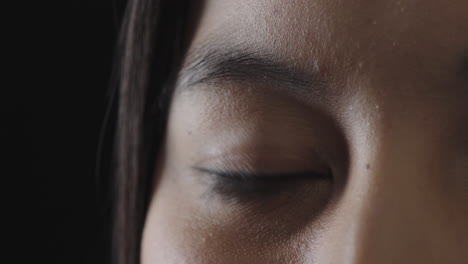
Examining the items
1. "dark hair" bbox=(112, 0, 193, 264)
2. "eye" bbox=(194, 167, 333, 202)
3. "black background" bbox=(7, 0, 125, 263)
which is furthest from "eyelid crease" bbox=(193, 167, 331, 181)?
"black background" bbox=(7, 0, 125, 263)

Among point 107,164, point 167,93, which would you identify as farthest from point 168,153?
point 107,164

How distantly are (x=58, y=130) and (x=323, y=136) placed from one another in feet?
1.91

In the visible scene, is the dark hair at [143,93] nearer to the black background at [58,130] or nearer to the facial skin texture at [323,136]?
the facial skin texture at [323,136]

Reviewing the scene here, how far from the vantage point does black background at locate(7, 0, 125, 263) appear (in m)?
0.94

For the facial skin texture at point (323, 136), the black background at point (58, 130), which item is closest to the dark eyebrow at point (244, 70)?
the facial skin texture at point (323, 136)

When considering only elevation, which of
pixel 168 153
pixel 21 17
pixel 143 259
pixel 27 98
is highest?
pixel 21 17

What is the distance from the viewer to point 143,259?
62 cm

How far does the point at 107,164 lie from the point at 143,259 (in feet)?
1.23

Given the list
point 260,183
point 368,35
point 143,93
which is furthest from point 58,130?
point 368,35

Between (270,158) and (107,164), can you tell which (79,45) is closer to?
(107,164)

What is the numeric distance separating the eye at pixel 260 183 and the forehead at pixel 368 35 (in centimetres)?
9

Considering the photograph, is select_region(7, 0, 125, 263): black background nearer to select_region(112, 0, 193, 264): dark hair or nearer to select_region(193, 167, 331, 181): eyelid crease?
select_region(112, 0, 193, 264): dark hair

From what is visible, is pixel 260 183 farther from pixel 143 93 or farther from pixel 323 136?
pixel 143 93

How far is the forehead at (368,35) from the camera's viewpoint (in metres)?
0.47
